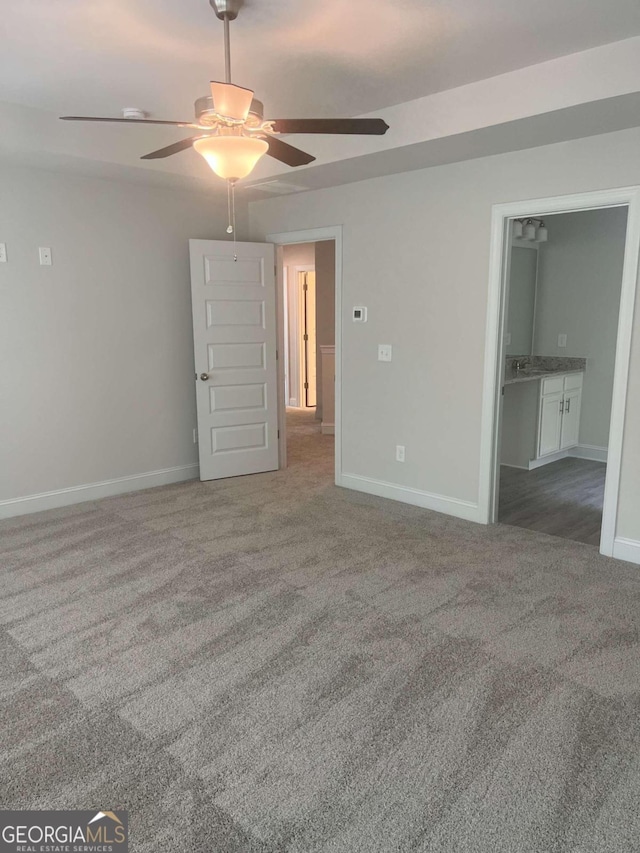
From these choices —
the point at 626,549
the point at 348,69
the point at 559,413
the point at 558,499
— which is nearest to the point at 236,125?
the point at 348,69

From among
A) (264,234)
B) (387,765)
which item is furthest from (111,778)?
(264,234)

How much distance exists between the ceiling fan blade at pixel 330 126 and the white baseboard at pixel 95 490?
3.32 m

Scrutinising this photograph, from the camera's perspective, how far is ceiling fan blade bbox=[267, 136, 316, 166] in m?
2.46

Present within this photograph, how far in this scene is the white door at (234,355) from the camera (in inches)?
194

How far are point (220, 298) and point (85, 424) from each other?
59.0 inches

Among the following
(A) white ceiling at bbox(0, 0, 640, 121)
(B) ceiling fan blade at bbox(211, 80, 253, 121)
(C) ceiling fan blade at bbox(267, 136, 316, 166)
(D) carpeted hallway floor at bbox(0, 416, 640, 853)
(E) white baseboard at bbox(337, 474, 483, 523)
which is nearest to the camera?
(D) carpeted hallway floor at bbox(0, 416, 640, 853)

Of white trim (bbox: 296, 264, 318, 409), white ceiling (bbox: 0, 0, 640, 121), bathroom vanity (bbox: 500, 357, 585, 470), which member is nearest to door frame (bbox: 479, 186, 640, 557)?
white ceiling (bbox: 0, 0, 640, 121)

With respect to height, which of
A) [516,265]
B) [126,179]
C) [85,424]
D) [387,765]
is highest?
[126,179]

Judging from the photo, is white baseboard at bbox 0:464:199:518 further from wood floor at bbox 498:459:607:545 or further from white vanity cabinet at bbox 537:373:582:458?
white vanity cabinet at bbox 537:373:582:458

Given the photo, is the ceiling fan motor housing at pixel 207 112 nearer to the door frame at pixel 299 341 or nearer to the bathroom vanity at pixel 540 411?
the bathroom vanity at pixel 540 411

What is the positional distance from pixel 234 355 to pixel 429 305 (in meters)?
1.80

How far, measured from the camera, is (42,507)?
4422 millimetres

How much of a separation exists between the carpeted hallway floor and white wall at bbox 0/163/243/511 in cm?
84

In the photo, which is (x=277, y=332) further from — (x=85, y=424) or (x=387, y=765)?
(x=387, y=765)
